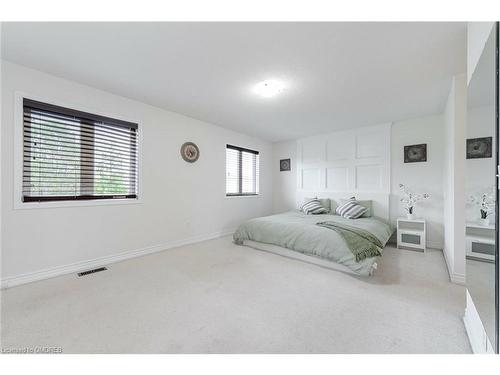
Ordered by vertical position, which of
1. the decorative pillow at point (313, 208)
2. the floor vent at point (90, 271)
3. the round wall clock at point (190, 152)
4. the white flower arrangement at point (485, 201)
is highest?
the round wall clock at point (190, 152)

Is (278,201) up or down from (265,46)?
down

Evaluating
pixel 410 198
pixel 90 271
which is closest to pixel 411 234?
pixel 410 198

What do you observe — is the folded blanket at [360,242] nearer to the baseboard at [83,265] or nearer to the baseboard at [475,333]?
the baseboard at [475,333]

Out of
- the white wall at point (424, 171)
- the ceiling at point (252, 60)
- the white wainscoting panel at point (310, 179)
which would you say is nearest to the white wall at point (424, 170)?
the white wall at point (424, 171)

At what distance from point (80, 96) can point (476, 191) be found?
3944 mm

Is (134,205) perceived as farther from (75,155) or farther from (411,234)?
(411,234)

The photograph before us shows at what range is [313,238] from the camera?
2.84 metres

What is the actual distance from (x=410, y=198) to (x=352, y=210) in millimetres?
998

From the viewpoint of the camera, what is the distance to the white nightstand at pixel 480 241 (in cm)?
117

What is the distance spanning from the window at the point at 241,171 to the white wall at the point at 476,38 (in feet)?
12.2

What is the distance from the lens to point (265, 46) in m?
1.87
